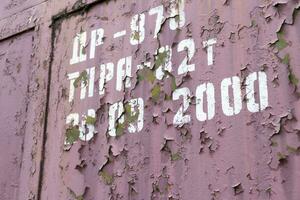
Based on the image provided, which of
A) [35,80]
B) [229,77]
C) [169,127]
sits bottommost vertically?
[169,127]

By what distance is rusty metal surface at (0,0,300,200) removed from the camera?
145 cm

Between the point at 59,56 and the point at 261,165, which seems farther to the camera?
the point at 59,56

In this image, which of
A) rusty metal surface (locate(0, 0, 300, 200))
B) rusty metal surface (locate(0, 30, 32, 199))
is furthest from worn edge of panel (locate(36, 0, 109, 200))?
rusty metal surface (locate(0, 30, 32, 199))

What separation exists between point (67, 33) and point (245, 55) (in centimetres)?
92

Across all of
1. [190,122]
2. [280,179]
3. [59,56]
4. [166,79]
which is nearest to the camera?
[280,179]

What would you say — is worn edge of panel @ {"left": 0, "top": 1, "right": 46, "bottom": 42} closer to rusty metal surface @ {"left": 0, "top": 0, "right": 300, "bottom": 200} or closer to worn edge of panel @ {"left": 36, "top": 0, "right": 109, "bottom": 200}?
rusty metal surface @ {"left": 0, "top": 0, "right": 300, "bottom": 200}

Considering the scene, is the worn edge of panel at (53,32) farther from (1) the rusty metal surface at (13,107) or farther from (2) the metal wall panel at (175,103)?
(1) the rusty metal surface at (13,107)

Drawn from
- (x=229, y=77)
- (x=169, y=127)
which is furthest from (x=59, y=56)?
(x=229, y=77)

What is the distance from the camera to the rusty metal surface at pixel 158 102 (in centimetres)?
145

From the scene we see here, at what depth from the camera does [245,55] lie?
5.13 feet

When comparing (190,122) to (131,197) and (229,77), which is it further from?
(131,197)

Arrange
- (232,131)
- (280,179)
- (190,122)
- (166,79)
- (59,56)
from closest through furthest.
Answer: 1. (280,179)
2. (232,131)
3. (190,122)
4. (166,79)
5. (59,56)

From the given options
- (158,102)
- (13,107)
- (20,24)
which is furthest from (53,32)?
(158,102)

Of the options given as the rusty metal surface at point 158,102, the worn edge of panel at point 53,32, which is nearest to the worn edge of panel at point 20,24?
the rusty metal surface at point 158,102
